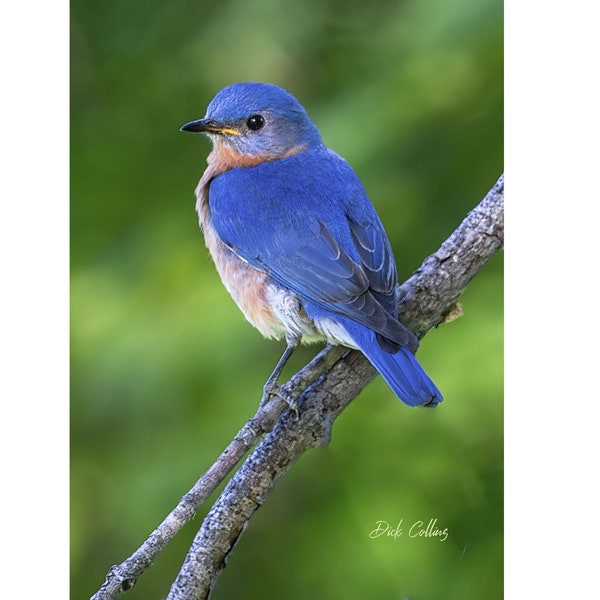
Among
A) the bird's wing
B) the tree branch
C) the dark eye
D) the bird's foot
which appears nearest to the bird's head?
the dark eye

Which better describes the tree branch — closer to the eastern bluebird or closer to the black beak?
the eastern bluebird

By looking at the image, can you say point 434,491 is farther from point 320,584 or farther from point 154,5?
point 154,5

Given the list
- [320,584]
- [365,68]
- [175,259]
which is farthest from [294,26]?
[320,584]

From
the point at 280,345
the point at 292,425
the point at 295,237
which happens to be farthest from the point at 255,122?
the point at 292,425

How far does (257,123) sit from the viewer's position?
399 centimetres

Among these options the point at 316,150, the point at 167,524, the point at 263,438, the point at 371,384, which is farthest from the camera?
the point at 316,150

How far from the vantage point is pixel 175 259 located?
3920mm

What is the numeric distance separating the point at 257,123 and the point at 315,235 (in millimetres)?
612

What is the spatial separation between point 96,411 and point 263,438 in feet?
2.09

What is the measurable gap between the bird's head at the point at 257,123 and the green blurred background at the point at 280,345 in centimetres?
6

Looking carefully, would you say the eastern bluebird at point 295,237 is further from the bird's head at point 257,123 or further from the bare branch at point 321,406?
the bare branch at point 321,406

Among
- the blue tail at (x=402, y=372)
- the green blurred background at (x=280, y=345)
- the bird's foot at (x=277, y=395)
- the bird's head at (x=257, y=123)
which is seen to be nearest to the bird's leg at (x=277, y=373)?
the bird's foot at (x=277, y=395)

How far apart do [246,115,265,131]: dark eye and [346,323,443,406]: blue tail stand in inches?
41.4

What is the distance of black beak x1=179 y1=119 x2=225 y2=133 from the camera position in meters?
3.86
